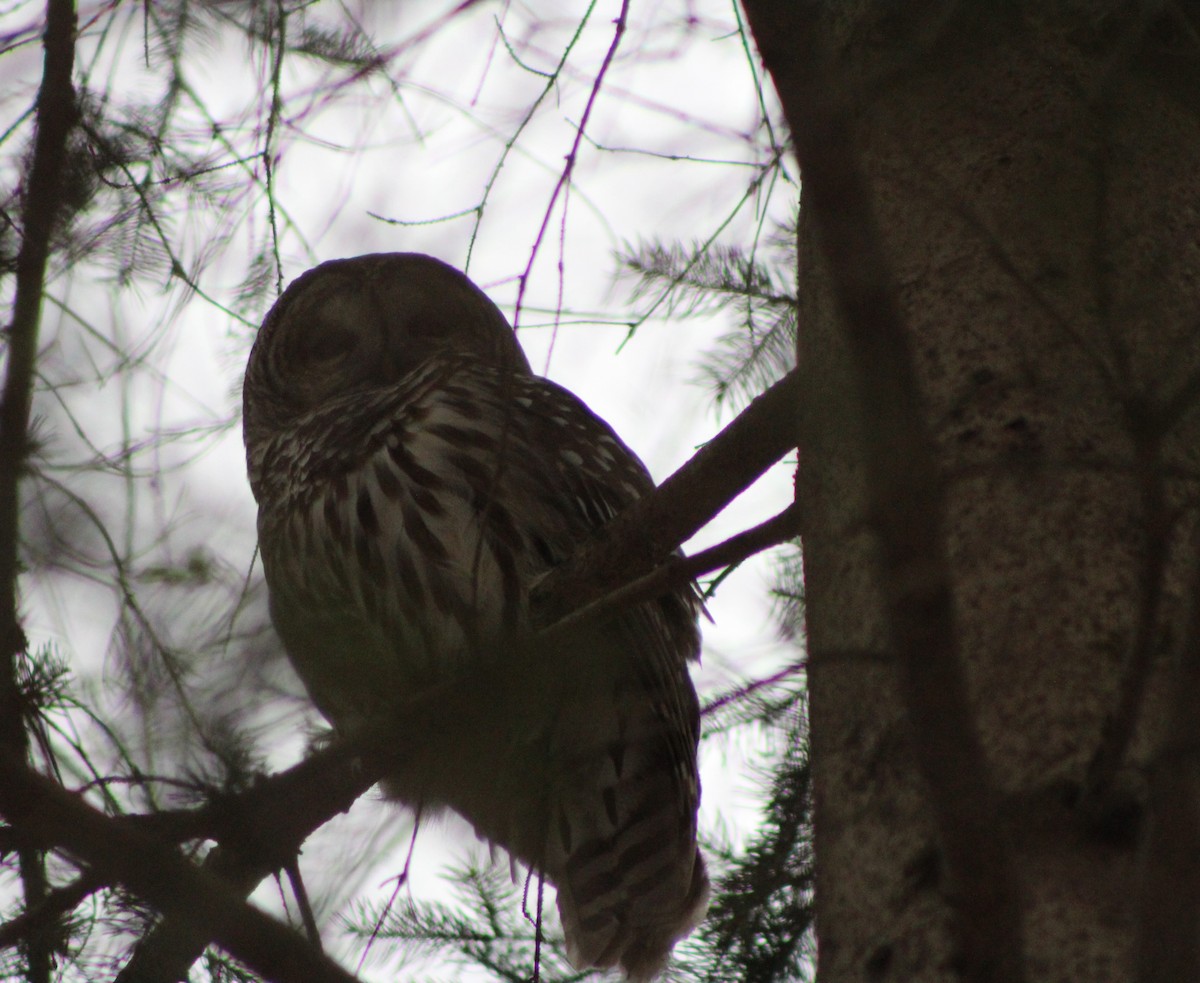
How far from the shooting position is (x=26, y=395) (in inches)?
74.9

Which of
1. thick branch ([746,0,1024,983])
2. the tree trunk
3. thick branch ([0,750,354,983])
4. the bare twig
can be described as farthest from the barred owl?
thick branch ([746,0,1024,983])

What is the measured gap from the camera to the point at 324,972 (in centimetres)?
129

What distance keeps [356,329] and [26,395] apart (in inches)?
115

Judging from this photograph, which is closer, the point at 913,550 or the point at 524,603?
the point at 913,550

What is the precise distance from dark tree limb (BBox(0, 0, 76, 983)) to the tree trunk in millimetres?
903

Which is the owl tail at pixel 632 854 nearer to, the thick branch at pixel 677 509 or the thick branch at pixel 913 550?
the thick branch at pixel 677 509

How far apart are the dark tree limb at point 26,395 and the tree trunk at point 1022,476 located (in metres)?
0.90

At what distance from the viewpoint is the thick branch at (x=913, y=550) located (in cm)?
106

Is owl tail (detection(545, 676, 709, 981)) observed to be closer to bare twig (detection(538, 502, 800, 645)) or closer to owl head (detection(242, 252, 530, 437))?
bare twig (detection(538, 502, 800, 645))

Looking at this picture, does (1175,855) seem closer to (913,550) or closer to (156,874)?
(913,550)

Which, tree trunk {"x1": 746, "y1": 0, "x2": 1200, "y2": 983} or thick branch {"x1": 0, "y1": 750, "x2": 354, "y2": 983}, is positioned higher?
tree trunk {"x1": 746, "y1": 0, "x2": 1200, "y2": 983}

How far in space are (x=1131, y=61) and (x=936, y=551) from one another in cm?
148

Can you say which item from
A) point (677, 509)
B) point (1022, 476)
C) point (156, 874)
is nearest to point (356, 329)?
point (677, 509)

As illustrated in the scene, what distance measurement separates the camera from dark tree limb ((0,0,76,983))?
1.80 meters
